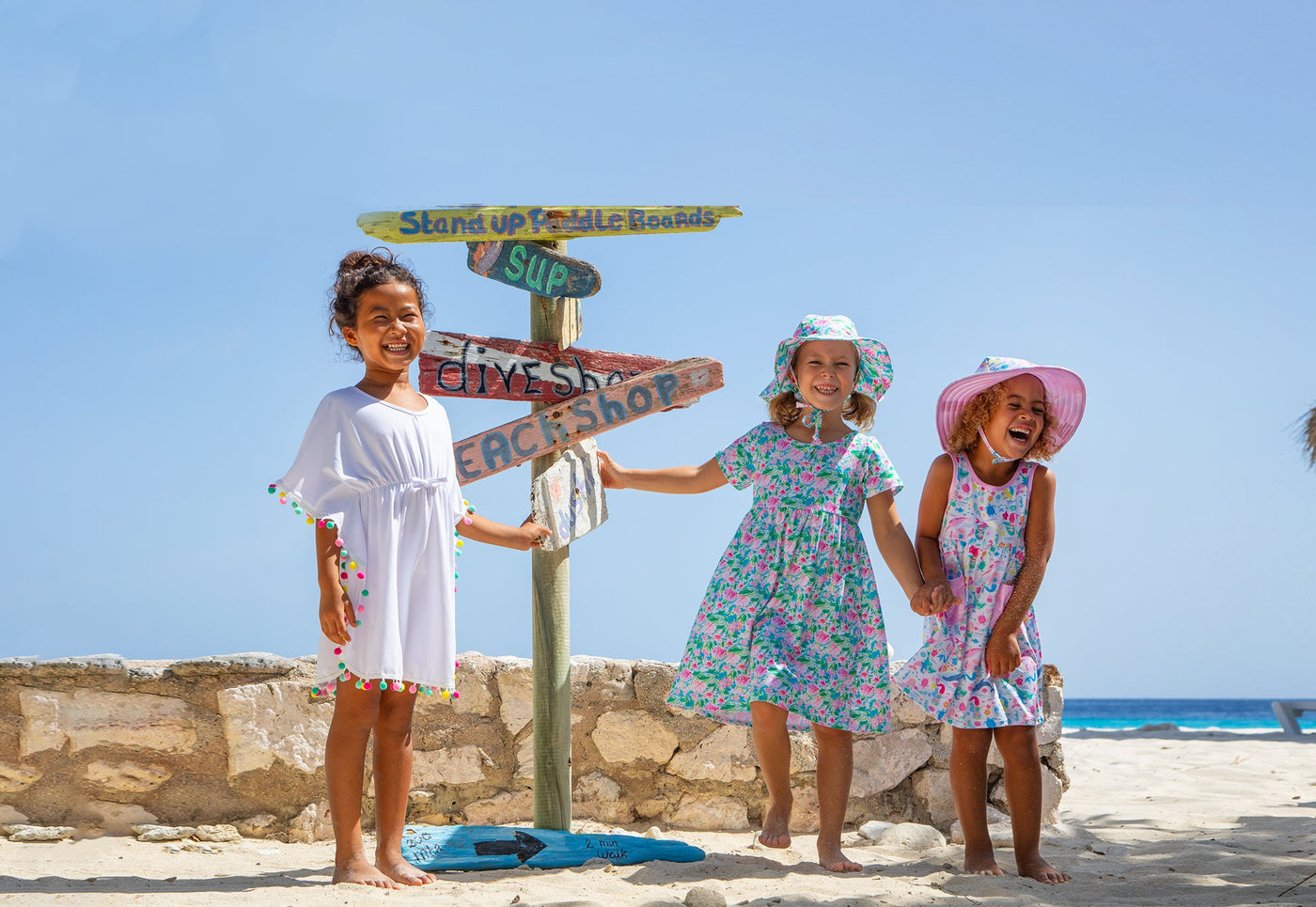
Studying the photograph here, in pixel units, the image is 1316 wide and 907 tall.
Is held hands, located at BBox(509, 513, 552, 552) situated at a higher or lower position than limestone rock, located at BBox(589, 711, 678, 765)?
higher

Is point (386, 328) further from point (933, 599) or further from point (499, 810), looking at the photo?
point (499, 810)

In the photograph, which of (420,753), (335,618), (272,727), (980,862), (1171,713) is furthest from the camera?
(1171,713)

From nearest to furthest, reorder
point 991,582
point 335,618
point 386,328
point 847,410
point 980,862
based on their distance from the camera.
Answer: point 335,618 < point 386,328 < point 980,862 < point 991,582 < point 847,410

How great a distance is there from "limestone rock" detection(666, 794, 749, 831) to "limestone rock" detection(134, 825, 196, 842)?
1.87m

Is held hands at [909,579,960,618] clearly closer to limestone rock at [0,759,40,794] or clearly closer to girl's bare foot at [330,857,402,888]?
girl's bare foot at [330,857,402,888]

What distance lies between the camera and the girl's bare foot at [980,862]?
3.32 m

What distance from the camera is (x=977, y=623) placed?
11.2 ft

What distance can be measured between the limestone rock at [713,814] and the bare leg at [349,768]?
160 cm

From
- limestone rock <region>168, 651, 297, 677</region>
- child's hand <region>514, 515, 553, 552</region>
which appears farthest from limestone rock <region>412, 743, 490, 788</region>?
child's hand <region>514, 515, 553, 552</region>

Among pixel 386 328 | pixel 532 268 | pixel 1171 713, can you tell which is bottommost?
pixel 1171 713

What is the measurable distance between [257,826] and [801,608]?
2.26 metres

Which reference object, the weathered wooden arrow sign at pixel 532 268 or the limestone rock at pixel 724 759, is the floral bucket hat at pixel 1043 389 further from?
the limestone rock at pixel 724 759

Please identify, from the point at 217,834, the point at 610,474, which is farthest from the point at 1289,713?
the point at 217,834

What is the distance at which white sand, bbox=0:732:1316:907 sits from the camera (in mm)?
2920
